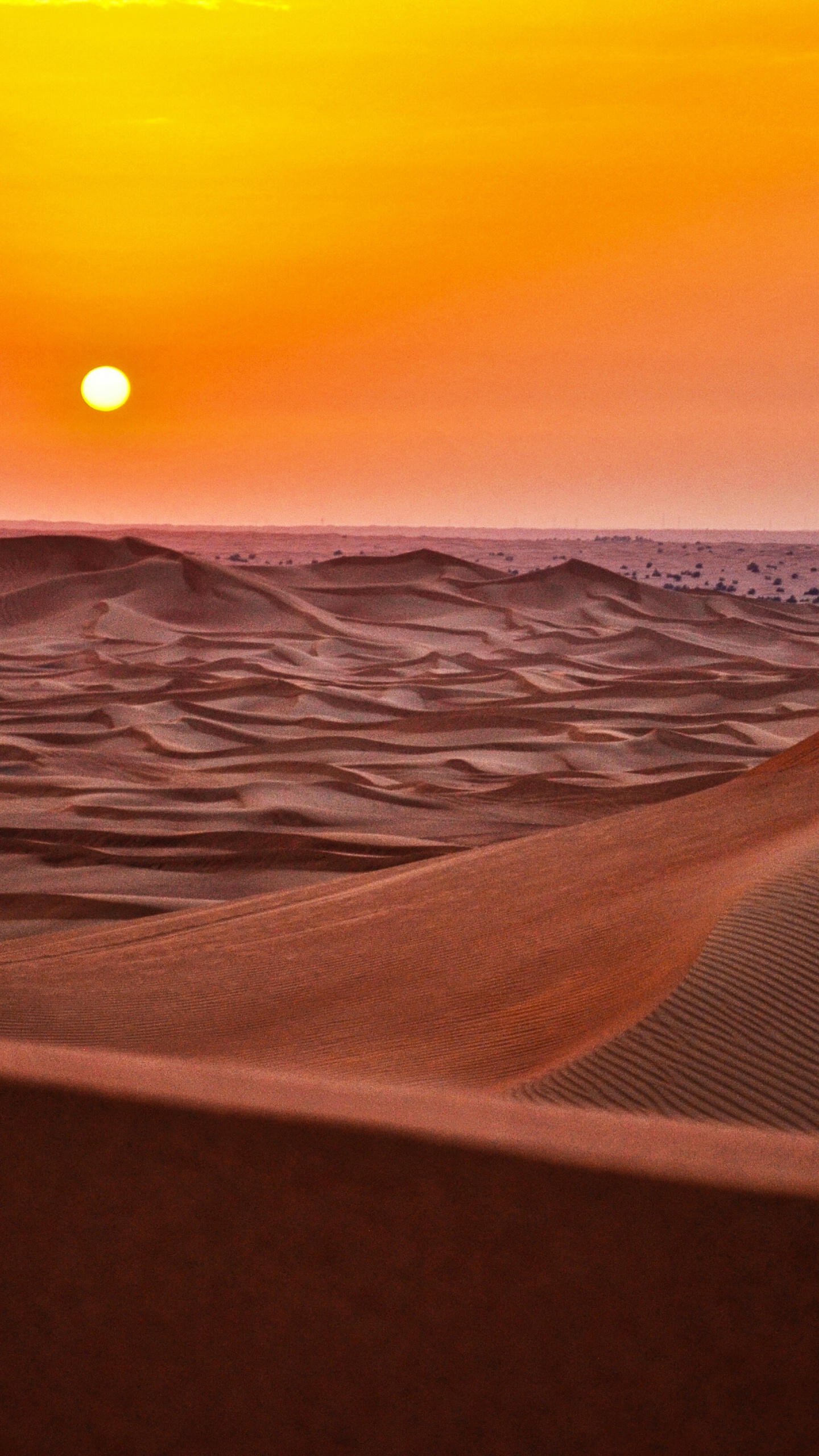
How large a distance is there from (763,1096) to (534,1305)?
0.78 metres

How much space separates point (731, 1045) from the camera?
2268 mm

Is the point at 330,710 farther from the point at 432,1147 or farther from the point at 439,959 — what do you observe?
the point at 432,1147

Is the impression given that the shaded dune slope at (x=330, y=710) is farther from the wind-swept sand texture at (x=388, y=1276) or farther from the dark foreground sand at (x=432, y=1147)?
the wind-swept sand texture at (x=388, y=1276)

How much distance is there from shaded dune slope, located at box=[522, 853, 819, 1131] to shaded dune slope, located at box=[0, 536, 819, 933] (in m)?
3.50

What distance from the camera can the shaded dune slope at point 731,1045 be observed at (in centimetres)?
209

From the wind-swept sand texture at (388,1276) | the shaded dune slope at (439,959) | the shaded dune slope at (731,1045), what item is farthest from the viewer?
the shaded dune slope at (439,959)

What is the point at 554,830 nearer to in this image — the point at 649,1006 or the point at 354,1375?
the point at 649,1006

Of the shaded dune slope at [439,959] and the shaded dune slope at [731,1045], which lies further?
the shaded dune slope at [439,959]

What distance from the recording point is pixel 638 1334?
141 centimetres

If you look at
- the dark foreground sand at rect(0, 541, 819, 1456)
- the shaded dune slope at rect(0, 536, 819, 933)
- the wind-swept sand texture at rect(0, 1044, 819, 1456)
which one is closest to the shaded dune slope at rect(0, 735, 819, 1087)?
the dark foreground sand at rect(0, 541, 819, 1456)

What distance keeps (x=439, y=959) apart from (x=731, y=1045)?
164 centimetres

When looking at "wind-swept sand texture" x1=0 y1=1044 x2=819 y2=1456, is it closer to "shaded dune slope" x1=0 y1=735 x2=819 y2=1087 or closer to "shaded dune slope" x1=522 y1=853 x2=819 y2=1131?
"shaded dune slope" x1=522 y1=853 x2=819 y2=1131

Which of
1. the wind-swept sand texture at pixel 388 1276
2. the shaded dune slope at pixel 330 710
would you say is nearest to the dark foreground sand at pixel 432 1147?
the wind-swept sand texture at pixel 388 1276

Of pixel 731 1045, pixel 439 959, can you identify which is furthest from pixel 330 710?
pixel 731 1045
